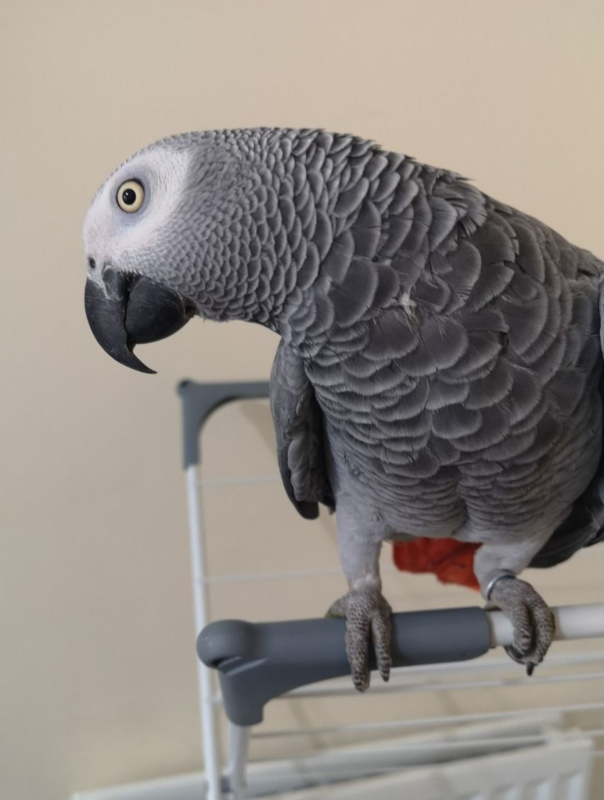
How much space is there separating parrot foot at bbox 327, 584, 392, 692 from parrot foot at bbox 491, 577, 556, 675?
0.13 m

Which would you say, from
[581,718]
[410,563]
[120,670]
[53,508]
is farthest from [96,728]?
Result: [581,718]

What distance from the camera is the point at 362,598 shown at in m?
0.74

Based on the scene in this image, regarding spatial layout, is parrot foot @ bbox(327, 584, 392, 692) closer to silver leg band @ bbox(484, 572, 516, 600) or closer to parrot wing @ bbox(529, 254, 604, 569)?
silver leg band @ bbox(484, 572, 516, 600)

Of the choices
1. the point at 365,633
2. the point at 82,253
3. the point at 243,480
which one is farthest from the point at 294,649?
the point at 82,253

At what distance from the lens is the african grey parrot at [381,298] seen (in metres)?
0.56

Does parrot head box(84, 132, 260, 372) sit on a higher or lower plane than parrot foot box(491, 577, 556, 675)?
higher

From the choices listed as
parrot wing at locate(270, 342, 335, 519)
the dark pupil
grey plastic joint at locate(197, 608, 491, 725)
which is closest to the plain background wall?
parrot wing at locate(270, 342, 335, 519)

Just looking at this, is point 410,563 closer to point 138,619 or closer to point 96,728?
point 138,619

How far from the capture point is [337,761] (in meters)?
1.26

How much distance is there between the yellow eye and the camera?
610 millimetres

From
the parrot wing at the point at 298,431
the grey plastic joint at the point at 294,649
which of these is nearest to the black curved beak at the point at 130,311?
the parrot wing at the point at 298,431

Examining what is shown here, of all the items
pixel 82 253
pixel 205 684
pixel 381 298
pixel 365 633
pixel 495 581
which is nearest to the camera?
pixel 381 298

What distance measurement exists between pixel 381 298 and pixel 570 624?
0.37 meters

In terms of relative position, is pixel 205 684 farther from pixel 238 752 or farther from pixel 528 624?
pixel 528 624
